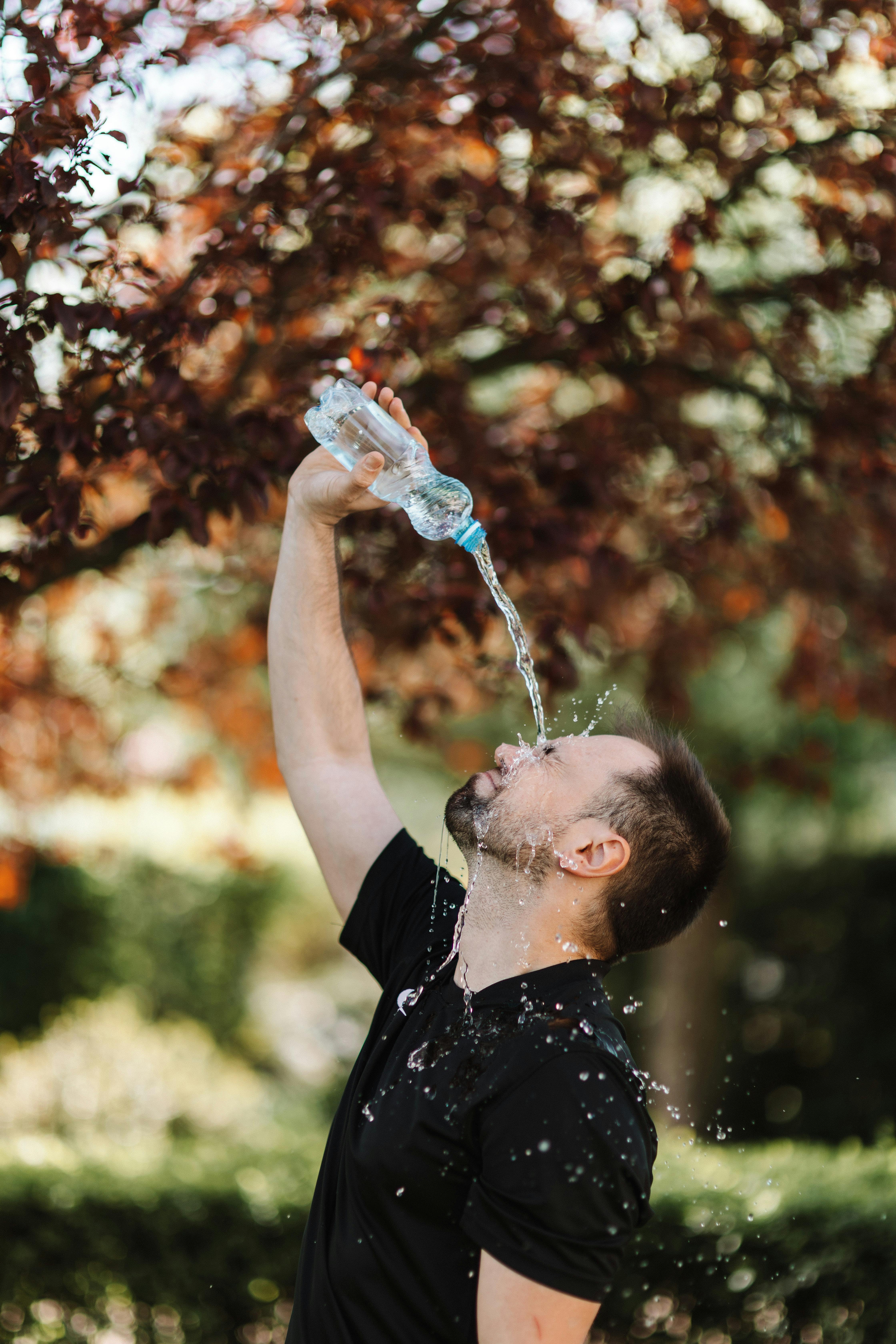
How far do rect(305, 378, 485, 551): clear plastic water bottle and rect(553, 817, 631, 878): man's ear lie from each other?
664 millimetres

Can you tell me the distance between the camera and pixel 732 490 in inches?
155

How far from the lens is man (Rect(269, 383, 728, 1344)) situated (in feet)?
5.90

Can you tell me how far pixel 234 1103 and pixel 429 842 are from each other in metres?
6.15

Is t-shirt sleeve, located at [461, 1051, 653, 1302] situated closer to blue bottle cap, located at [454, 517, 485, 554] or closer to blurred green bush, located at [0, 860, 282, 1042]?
blue bottle cap, located at [454, 517, 485, 554]

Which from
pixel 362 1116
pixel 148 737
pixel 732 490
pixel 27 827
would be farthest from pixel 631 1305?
pixel 148 737

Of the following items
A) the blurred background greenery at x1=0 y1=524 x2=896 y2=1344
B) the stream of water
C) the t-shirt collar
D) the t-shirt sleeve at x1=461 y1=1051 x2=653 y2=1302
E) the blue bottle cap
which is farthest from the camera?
the blurred background greenery at x1=0 y1=524 x2=896 y2=1344

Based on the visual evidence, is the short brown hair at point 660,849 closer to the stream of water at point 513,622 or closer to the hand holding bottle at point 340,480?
the stream of water at point 513,622

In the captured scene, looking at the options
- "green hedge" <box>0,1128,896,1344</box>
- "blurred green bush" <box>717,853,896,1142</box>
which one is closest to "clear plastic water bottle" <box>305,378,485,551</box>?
"green hedge" <box>0,1128,896,1344</box>

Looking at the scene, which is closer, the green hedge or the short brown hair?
the short brown hair

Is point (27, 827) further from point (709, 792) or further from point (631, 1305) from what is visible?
point (709, 792)

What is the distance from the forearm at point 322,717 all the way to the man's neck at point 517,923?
1.37ft

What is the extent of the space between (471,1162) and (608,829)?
683 millimetres

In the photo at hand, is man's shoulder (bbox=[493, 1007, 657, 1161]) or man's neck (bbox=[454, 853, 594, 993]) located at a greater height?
man's shoulder (bbox=[493, 1007, 657, 1161])

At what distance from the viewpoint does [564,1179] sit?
5.80 ft
